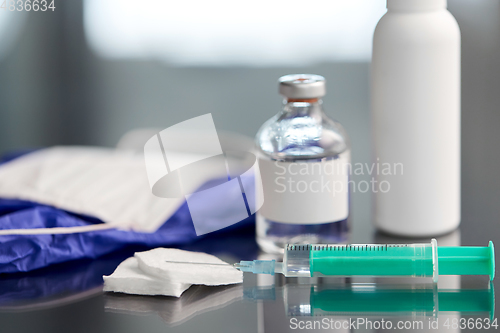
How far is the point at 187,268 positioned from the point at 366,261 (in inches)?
8.3

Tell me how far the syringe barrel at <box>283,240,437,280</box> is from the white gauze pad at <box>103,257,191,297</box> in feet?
0.43

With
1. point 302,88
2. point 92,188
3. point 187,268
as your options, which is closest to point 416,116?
point 302,88

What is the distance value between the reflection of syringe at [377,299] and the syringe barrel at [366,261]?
0.02 metres

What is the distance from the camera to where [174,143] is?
1.19 meters

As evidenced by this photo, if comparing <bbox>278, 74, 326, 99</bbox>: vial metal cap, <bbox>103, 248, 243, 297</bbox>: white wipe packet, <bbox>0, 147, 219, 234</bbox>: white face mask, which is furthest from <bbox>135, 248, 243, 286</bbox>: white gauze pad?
<bbox>278, 74, 326, 99</bbox>: vial metal cap

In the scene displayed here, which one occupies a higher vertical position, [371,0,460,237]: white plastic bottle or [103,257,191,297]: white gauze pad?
[371,0,460,237]: white plastic bottle

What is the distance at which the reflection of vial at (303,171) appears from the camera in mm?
689

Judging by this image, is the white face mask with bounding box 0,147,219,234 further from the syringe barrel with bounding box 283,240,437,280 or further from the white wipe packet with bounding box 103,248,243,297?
the syringe barrel with bounding box 283,240,437,280

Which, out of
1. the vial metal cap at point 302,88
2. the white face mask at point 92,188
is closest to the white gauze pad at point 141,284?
the white face mask at point 92,188

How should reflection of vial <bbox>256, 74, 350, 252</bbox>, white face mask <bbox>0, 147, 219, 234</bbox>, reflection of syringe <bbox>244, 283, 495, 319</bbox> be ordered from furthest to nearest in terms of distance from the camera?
1. white face mask <bbox>0, 147, 219, 234</bbox>
2. reflection of vial <bbox>256, 74, 350, 252</bbox>
3. reflection of syringe <bbox>244, 283, 495, 319</bbox>

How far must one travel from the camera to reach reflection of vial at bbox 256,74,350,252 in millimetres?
689

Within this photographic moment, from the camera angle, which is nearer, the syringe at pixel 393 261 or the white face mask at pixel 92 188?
the syringe at pixel 393 261

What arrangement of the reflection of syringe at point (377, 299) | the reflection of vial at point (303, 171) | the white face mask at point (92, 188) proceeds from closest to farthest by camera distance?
the reflection of syringe at point (377, 299), the reflection of vial at point (303, 171), the white face mask at point (92, 188)

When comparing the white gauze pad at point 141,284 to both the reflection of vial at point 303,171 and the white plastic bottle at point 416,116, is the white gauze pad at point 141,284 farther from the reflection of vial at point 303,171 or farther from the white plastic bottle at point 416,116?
the white plastic bottle at point 416,116
